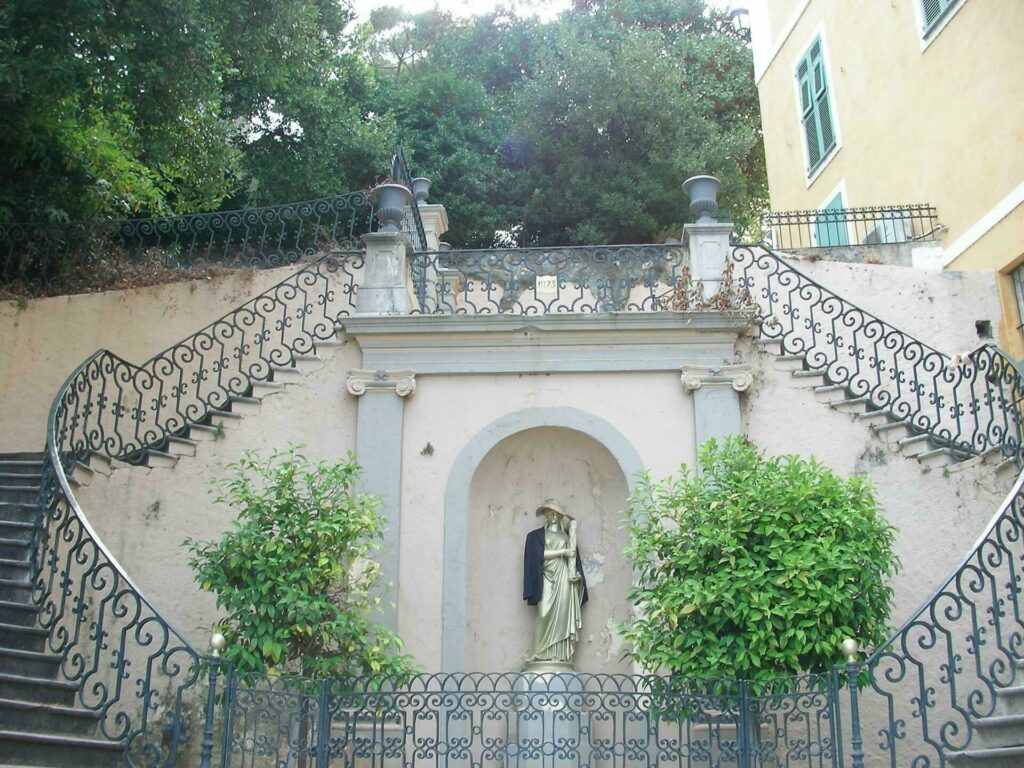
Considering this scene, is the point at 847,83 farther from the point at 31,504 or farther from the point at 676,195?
the point at 31,504

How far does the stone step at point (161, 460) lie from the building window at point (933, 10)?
393 inches

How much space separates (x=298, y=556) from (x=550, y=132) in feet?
39.9

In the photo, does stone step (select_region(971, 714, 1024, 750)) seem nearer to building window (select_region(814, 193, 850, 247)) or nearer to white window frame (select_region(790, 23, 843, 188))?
building window (select_region(814, 193, 850, 247))

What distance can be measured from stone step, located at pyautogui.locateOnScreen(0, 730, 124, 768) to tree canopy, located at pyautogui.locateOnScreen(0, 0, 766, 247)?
5996mm

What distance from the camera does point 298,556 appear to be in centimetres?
766

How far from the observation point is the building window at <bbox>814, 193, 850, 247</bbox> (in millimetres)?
14508

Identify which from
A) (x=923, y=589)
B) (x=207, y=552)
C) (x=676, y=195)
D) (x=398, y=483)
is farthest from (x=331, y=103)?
(x=923, y=589)

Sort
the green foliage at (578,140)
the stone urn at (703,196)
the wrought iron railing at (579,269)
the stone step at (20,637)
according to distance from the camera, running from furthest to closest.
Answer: the green foliage at (578,140) → the stone urn at (703,196) → the wrought iron railing at (579,269) → the stone step at (20,637)

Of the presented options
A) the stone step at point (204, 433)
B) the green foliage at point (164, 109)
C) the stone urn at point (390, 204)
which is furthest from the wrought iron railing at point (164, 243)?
the stone step at point (204, 433)

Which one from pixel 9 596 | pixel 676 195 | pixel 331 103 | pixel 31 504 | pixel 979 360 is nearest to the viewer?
pixel 9 596

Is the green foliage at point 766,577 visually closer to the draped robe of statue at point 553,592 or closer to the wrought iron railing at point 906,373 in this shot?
the draped robe of statue at point 553,592

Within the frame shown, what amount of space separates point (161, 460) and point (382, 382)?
2.05 m

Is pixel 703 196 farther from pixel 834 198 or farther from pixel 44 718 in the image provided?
pixel 44 718

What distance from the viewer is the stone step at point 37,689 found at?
264 inches
